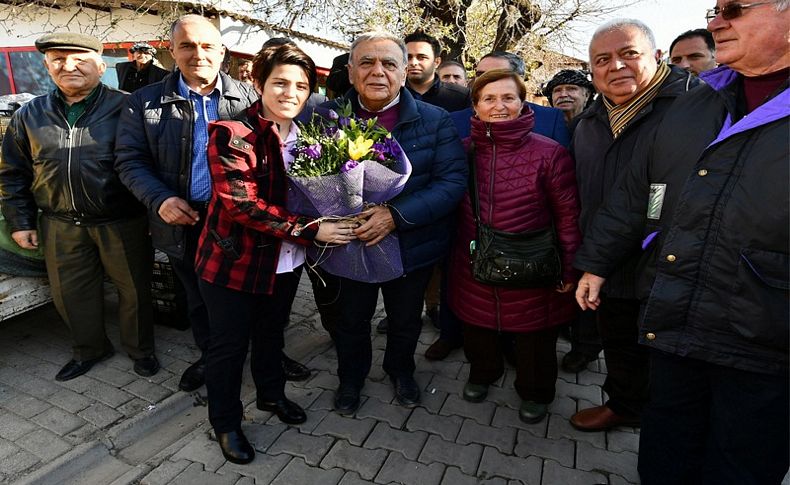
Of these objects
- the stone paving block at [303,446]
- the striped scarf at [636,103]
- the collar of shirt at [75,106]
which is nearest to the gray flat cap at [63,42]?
the collar of shirt at [75,106]

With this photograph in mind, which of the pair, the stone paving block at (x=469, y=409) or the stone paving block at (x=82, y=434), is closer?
the stone paving block at (x=82, y=434)

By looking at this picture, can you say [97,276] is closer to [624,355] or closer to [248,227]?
[248,227]

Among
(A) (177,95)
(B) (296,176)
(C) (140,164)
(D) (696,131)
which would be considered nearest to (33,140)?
(C) (140,164)

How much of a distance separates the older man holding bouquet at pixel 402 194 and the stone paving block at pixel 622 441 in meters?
1.29

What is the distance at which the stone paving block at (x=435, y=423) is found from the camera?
9.26 ft

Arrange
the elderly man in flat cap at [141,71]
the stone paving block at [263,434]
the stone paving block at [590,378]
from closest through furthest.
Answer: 1. the stone paving block at [263,434]
2. the stone paving block at [590,378]
3. the elderly man in flat cap at [141,71]

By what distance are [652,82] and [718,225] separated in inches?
45.0

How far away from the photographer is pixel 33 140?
10.0ft

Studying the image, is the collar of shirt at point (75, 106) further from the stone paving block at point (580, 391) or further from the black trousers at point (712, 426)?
the stone paving block at point (580, 391)

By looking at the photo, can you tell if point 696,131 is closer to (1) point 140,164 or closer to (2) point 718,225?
(2) point 718,225

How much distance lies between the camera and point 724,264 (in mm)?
1582

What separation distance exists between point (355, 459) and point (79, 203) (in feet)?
7.71

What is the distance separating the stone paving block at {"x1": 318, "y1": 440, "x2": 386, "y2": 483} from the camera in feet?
8.25

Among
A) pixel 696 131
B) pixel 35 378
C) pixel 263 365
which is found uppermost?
pixel 696 131
